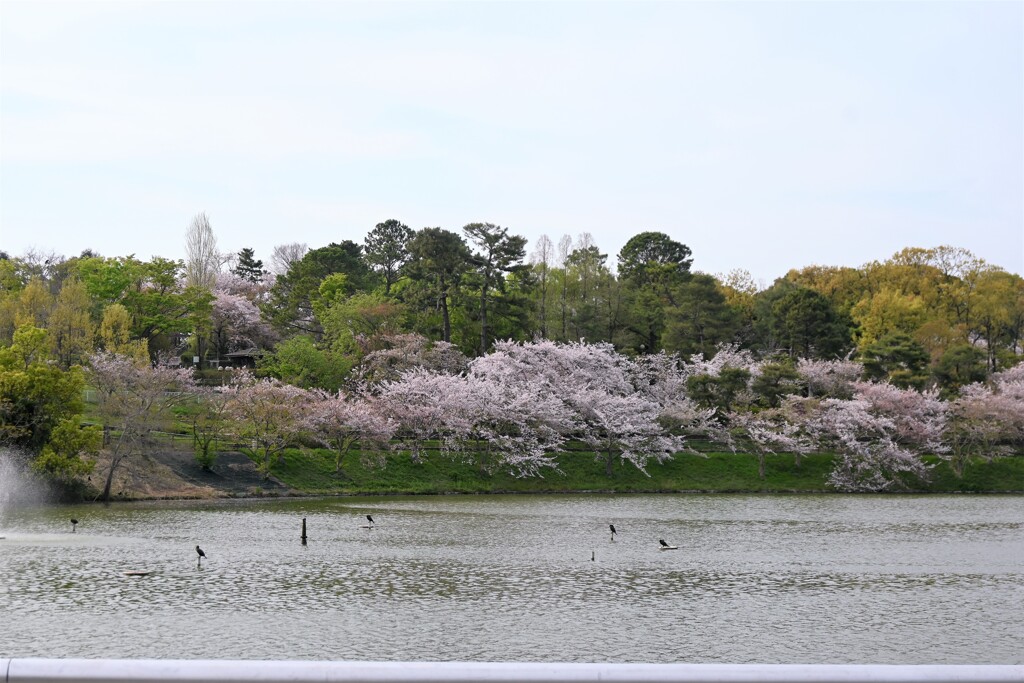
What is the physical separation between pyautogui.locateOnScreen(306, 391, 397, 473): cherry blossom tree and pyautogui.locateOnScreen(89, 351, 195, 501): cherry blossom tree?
789 cm

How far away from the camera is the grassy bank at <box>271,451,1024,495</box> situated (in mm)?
55188

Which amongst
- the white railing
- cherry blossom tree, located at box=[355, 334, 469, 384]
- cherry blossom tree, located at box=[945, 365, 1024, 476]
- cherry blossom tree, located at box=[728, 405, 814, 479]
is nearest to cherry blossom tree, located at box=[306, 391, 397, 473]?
cherry blossom tree, located at box=[355, 334, 469, 384]

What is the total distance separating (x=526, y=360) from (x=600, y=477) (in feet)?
39.4

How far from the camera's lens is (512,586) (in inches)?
1030

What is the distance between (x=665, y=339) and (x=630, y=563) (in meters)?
47.2

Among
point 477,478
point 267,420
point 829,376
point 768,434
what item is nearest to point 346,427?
point 267,420

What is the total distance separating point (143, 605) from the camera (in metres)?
22.8

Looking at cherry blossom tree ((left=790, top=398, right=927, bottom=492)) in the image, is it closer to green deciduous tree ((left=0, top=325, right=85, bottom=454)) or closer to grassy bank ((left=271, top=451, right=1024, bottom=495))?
grassy bank ((left=271, top=451, right=1024, bottom=495))

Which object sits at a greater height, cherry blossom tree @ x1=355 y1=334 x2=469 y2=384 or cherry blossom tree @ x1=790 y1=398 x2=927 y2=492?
cherry blossom tree @ x1=355 y1=334 x2=469 y2=384

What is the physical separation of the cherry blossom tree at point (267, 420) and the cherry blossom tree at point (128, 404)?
3.66 m

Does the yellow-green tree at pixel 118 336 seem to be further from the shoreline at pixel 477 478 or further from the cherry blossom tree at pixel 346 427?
the cherry blossom tree at pixel 346 427

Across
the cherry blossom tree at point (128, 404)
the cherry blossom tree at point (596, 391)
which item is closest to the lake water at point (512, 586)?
the cherry blossom tree at point (128, 404)

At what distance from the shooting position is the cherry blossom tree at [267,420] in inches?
2179

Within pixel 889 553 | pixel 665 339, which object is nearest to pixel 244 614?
pixel 889 553
